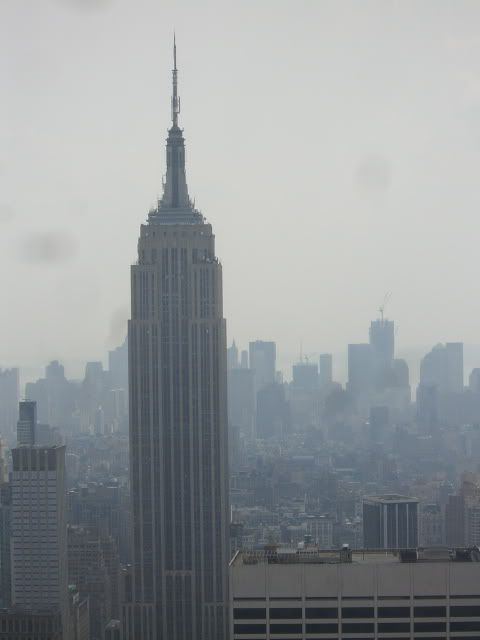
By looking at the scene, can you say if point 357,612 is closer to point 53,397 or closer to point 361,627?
point 361,627

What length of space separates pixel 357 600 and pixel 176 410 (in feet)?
39.1

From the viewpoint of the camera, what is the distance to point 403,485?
2797cm

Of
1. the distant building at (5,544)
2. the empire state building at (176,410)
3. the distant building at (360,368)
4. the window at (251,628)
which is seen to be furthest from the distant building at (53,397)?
the window at (251,628)

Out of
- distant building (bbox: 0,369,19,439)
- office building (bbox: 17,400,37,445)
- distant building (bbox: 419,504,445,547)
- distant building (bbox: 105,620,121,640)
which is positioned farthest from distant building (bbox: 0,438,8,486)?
distant building (bbox: 419,504,445,547)

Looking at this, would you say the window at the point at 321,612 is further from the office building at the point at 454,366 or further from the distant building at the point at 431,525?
the office building at the point at 454,366

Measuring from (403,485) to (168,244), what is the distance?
33.6 ft

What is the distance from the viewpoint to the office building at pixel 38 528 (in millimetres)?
20312

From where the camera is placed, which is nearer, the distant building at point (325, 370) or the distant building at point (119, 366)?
the distant building at point (119, 366)

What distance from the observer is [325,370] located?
87.1 ft

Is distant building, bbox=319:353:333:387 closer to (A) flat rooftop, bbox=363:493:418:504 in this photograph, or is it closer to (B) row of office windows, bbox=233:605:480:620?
(A) flat rooftop, bbox=363:493:418:504

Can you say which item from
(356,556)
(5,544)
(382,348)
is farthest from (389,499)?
(356,556)

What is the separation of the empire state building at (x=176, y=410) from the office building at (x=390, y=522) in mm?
2758

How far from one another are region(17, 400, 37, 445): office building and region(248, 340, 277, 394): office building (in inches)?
160

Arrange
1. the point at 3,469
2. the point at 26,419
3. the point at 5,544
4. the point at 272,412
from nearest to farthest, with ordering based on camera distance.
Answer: the point at 5,544 < the point at 3,469 < the point at 26,419 < the point at 272,412
